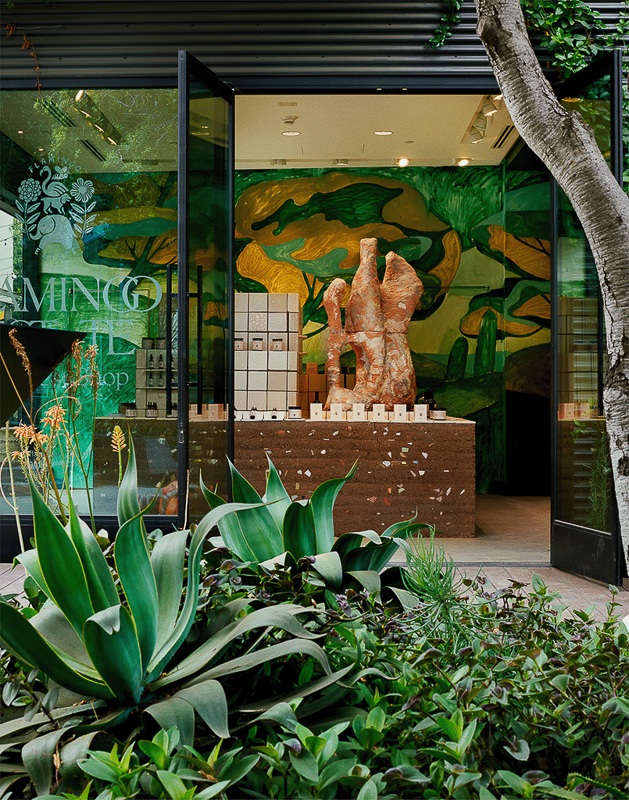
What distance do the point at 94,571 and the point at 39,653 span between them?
0.61ft

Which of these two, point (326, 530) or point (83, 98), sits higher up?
point (83, 98)

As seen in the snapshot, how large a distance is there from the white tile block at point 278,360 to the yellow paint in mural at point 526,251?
336 cm

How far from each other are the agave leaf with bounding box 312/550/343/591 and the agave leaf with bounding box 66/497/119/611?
39cm

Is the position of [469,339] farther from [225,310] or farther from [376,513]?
[225,310]

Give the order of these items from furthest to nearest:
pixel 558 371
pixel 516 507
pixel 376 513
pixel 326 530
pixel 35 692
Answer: pixel 516 507
pixel 376 513
pixel 558 371
pixel 326 530
pixel 35 692

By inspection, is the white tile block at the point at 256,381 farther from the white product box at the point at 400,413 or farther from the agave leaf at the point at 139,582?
the agave leaf at the point at 139,582

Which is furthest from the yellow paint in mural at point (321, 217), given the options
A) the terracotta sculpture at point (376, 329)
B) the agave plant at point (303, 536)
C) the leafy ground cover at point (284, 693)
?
the leafy ground cover at point (284, 693)

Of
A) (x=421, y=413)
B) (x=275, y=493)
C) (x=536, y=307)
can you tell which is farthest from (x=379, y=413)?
(x=275, y=493)

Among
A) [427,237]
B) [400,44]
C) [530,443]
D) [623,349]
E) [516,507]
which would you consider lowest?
[516,507]

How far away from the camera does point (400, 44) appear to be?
4352 millimetres

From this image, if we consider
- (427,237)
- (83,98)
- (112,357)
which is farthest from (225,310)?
(427,237)

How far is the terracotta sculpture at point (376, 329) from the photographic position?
5.75 meters

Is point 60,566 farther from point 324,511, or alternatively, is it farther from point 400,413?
point 400,413

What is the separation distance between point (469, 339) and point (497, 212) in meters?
1.49
